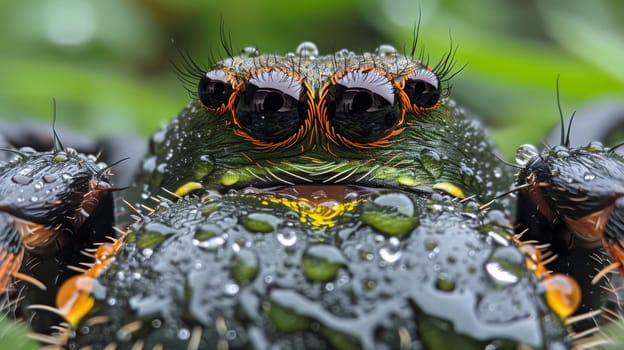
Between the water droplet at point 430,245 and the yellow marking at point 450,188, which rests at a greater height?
the yellow marking at point 450,188

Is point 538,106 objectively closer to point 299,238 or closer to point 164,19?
point 164,19

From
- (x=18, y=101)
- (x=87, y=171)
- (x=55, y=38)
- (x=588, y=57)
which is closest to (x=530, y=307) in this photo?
(x=87, y=171)

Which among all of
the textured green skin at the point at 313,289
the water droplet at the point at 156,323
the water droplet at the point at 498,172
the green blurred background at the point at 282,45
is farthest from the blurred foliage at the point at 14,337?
the green blurred background at the point at 282,45

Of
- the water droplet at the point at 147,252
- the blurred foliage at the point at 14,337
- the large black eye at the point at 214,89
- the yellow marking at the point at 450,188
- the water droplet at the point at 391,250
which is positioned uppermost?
the large black eye at the point at 214,89

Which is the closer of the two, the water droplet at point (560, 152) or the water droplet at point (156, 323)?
the water droplet at point (156, 323)

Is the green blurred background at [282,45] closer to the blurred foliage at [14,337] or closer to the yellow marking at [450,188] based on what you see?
the yellow marking at [450,188]

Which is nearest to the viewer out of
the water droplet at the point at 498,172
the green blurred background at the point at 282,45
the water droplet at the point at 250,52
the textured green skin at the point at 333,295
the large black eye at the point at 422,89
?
the textured green skin at the point at 333,295
